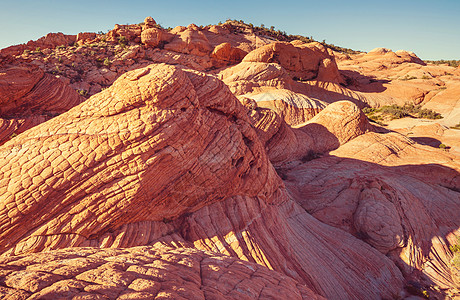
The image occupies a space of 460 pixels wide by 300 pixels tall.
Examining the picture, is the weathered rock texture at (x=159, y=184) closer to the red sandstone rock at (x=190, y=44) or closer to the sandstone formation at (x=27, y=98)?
the sandstone formation at (x=27, y=98)

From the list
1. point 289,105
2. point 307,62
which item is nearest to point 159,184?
point 289,105

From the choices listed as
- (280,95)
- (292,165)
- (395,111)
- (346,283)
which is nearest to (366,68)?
(395,111)

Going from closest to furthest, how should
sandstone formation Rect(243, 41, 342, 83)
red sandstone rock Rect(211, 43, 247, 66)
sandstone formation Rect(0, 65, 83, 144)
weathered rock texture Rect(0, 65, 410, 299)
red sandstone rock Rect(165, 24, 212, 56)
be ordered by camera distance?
weathered rock texture Rect(0, 65, 410, 299) → sandstone formation Rect(0, 65, 83, 144) → sandstone formation Rect(243, 41, 342, 83) → red sandstone rock Rect(165, 24, 212, 56) → red sandstone rock Rect(211, 43, 247, 66)

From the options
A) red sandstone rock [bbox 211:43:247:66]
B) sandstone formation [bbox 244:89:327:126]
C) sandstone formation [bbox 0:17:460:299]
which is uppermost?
red sandstone rock [bbox 211:43:247:66]

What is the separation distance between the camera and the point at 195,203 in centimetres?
705

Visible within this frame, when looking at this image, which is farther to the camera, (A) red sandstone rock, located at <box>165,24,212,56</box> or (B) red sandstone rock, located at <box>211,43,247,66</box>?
Result: (B) red sandstone rock, located at <box>211,43,247,66</box>

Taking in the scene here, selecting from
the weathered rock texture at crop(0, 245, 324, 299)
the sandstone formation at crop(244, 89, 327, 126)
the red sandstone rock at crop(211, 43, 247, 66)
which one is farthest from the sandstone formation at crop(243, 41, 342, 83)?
the weathered rock texture at crop(0, 245, 324, 299)

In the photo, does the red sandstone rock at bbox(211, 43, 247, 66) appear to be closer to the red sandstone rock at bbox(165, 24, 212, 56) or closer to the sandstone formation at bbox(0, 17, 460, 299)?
the red sandstone rock at bbox(165, 24, 212, 56)

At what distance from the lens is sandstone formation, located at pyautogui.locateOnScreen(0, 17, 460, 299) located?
3.99 meters

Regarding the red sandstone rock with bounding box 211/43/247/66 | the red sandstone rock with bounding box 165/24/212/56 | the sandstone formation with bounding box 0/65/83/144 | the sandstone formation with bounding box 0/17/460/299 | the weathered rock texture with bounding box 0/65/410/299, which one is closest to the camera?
the sandstone formation with bounding box 0/17/460/299

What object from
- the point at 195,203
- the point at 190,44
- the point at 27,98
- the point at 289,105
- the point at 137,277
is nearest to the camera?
the point at 137,277

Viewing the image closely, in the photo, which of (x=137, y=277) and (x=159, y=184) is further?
(x=159, y=184)

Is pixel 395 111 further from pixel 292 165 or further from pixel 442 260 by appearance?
→ pixel 442 260

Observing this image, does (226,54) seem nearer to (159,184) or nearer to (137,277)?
(159,184)
